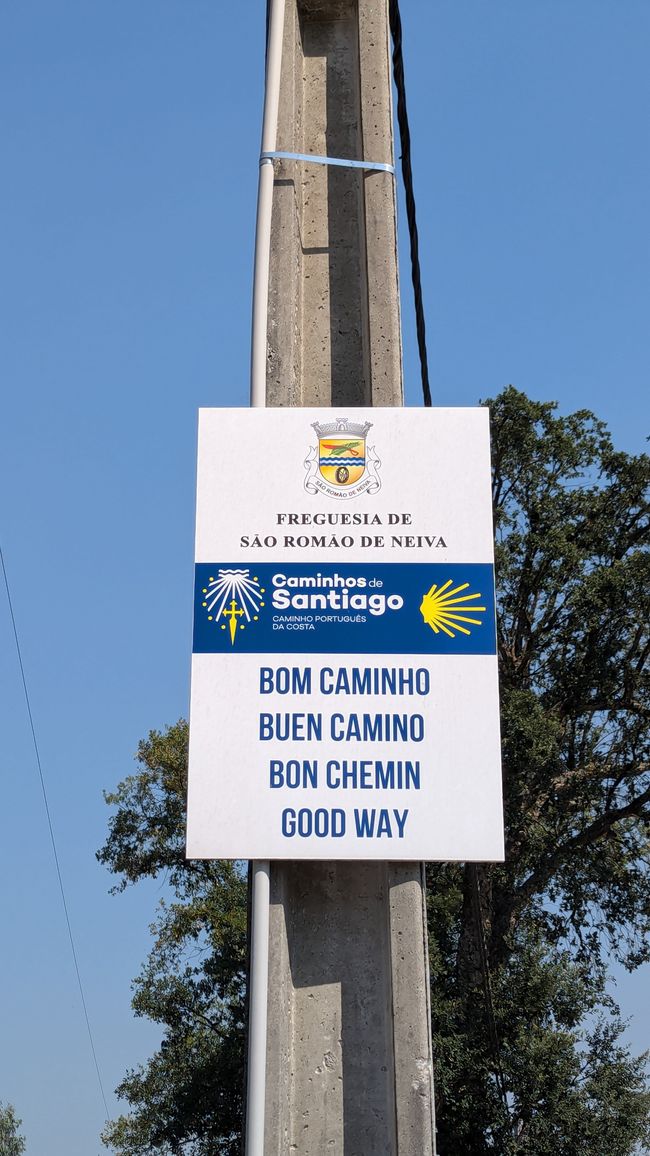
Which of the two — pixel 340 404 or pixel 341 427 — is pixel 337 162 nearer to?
pixel 340 404

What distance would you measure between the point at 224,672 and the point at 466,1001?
1487cm

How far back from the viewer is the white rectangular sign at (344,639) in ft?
17.1

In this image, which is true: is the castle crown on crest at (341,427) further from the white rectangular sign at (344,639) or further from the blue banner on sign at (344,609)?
the blue banner on sign at (344,609)

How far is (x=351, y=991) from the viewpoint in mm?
5320

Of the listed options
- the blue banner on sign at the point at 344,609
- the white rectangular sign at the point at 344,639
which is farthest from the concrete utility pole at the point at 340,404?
the blue banner on sign at the point at 344,609

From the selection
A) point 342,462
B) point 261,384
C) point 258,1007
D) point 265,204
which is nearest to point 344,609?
point 342,462

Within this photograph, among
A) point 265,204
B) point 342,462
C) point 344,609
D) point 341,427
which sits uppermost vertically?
point 265,204

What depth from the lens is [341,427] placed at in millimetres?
5773

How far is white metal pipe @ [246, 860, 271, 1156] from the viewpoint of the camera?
4.81m

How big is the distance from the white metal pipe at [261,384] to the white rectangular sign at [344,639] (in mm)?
201

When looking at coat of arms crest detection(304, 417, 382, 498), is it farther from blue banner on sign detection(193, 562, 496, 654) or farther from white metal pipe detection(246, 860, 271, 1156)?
white metal pipe detection(246, 860, 271, 1156)

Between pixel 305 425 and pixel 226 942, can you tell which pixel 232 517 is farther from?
pixel 226 942

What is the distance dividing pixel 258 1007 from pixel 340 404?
9.71ft

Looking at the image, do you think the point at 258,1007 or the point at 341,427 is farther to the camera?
the point at 341,427
